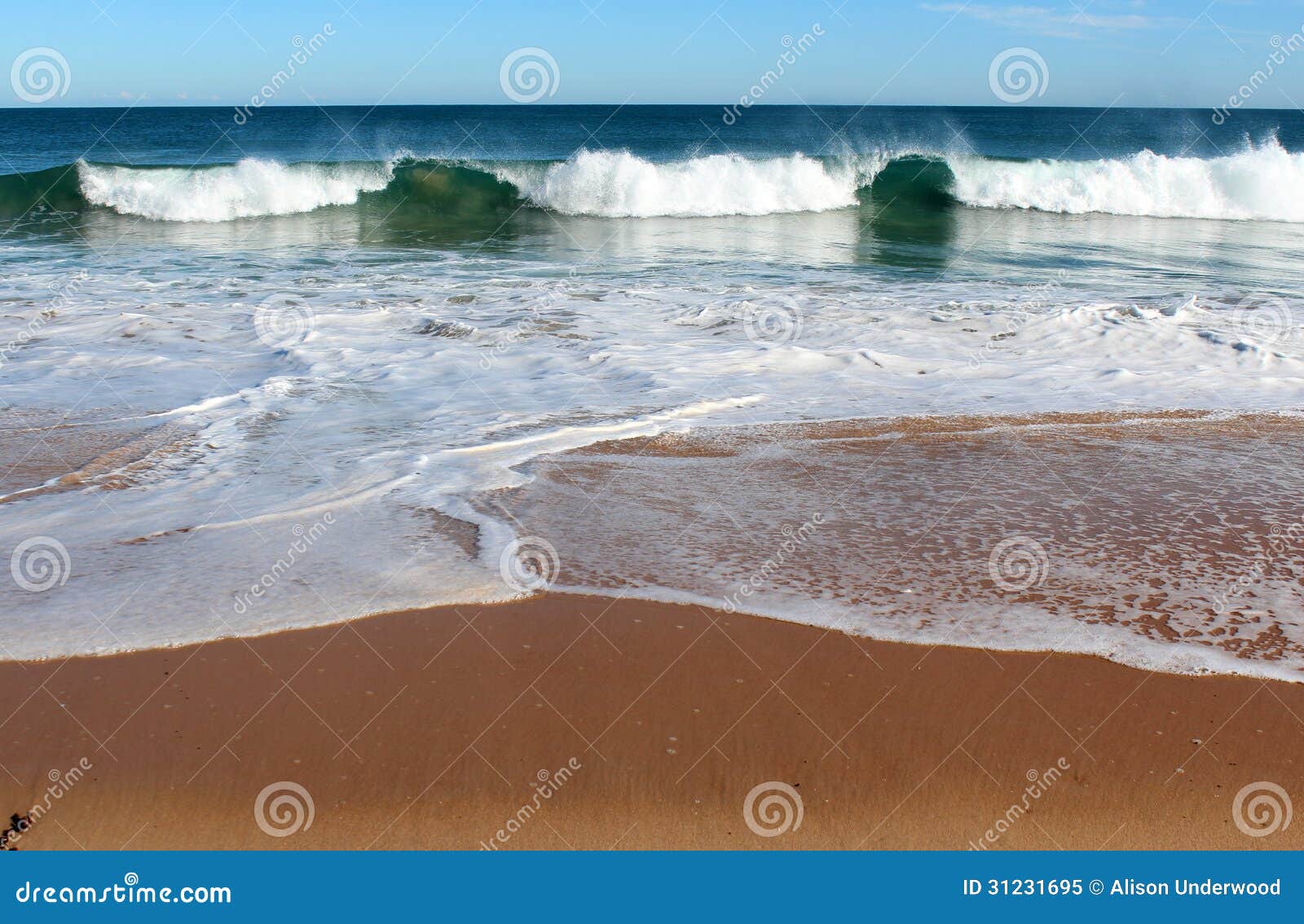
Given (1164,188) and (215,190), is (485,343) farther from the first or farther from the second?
(1164,188)

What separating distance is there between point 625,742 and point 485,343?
6183 millimetres

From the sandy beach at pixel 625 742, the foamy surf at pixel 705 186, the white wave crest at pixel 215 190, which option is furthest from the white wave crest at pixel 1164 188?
the sandy beach at pixel 625 742

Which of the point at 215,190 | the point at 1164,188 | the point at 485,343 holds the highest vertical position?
the point at 1164,188

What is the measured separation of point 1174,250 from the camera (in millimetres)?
17172

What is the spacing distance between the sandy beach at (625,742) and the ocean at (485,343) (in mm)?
266

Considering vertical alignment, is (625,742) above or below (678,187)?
below

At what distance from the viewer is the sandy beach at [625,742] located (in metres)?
2.78

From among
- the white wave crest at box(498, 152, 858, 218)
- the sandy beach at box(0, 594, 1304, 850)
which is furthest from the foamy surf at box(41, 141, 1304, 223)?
the sandy beach at box(0, 594, 1304, 850)

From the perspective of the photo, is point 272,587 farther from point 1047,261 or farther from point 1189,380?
point 1047,261

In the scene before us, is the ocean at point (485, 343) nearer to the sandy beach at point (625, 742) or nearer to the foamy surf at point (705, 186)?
the foamy surf at point (705, 186)

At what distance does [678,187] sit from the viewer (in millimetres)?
22938

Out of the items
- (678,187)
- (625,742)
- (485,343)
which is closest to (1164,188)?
(678,187)

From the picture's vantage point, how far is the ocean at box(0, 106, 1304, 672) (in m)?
4.30

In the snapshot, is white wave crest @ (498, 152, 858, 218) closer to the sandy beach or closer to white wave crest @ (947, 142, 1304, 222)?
white wave crest @ (947, 142, 1304, 222)
